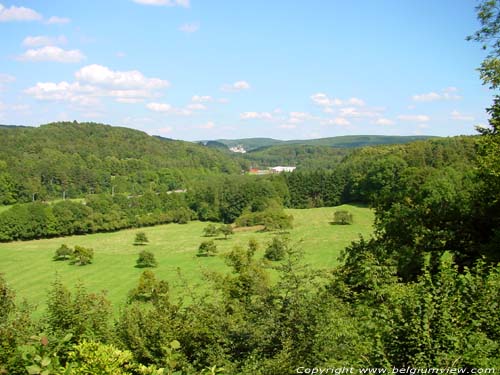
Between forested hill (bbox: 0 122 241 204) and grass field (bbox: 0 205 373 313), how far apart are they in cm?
4242

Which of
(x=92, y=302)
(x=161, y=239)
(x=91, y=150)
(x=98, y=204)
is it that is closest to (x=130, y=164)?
(x=91, y=150)

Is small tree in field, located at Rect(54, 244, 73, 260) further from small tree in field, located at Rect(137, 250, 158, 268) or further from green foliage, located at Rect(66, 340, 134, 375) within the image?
green foliage, located at Rect(66, 340, 134, 375)

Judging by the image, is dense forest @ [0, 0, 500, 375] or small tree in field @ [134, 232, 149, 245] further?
small tree in field @ [134, 232, 149, 245]

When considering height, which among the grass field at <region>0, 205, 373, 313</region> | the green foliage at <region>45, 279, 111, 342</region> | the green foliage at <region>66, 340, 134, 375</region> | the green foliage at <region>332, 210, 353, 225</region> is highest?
the green foliage at <region>66, 340, 134, 375</region>

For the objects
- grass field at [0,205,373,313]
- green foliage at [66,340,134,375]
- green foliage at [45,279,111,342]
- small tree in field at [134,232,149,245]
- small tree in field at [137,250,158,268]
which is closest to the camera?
green foliage at [66,340,134,375]

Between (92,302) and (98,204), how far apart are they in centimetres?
8642

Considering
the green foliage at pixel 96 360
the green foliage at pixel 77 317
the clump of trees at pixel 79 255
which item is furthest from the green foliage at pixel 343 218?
the green foliage at pixel 96 360

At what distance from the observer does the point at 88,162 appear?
456 ft

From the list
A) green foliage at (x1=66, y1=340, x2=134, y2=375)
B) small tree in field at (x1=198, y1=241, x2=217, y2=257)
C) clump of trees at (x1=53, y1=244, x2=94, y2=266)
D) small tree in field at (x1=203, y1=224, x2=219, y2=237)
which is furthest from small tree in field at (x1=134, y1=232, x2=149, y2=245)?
green foliage at (x1=66, y1=340, x2=134, y2=375)

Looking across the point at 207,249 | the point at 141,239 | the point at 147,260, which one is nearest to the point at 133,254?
the point at 141,239

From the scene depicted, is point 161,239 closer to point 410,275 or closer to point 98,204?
point 98,204

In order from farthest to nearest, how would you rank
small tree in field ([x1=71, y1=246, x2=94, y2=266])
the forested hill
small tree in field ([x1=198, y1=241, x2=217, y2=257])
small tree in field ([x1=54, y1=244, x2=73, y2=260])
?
1. the forested hill
2. small tree in field ([x1=54, y1=244, x2=73, y2=260])
3. small tree in field ([x1=198, y1=241, x2=217, y2=257])
4. small tree in field ([x1=71, y1=246, x2=94, y2=266])

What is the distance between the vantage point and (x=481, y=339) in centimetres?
668

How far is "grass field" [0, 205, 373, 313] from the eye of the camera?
154ft
